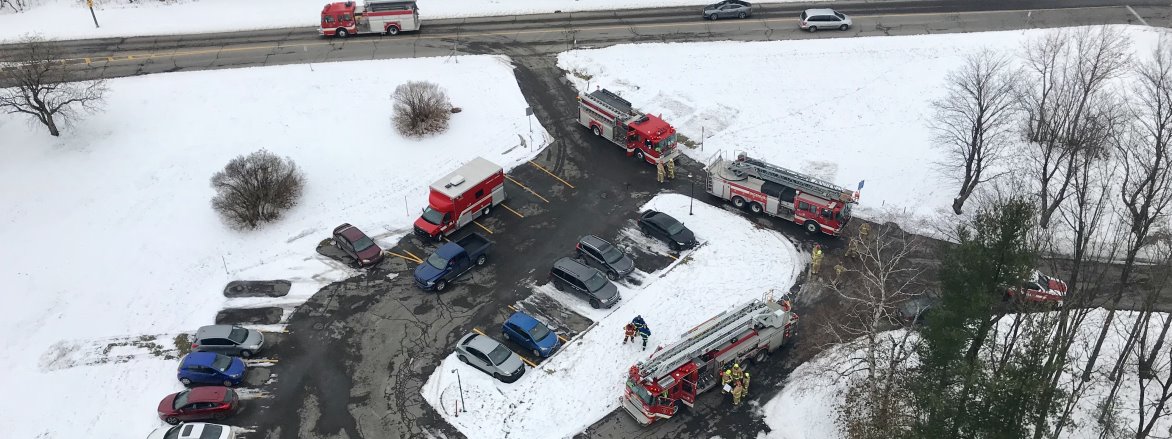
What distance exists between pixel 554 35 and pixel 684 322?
31045 mm

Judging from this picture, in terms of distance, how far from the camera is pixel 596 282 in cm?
3872

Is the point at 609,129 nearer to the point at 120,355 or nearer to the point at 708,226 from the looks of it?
the point at 708,226

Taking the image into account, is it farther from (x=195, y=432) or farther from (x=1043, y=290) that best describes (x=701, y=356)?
(x=195, y=432)

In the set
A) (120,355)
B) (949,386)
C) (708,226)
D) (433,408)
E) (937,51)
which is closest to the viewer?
(949,386)

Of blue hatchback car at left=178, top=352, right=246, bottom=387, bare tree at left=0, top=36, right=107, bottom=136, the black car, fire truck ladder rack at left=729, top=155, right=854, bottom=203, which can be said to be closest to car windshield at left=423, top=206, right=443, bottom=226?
the black car

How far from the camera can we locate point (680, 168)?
1919 inches

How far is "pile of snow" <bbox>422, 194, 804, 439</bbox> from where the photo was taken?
3344 centimetres

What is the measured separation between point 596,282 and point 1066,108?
76.5 feet

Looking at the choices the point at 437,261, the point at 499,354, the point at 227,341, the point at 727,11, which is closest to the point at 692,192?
the point at 437,261

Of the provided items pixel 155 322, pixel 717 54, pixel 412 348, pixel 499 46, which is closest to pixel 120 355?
pixel 155 322

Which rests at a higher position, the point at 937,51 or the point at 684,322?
the point at 937,51

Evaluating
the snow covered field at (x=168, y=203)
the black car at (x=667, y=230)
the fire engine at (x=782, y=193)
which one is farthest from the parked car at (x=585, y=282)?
the snow covered field at (x=168, y=203)

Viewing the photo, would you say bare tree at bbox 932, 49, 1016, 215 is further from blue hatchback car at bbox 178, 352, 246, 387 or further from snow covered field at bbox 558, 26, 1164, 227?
blue hatchback car at bbox 178, 352, 246, 387

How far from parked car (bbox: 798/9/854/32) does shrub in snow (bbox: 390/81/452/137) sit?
28.1 m
